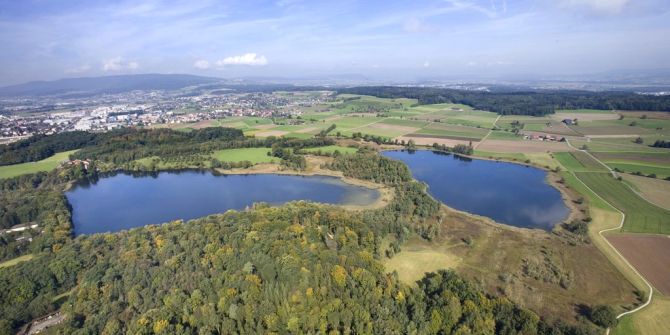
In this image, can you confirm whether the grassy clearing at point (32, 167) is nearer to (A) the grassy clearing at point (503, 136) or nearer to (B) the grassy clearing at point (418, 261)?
(B) the grassy clearing at point (418, 261)

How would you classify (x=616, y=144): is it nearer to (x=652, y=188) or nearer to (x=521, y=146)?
(x=521, y=146)

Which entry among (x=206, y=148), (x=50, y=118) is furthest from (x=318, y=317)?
(x=50, y=118)

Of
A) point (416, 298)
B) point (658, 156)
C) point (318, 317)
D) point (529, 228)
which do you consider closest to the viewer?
point (318, 317)

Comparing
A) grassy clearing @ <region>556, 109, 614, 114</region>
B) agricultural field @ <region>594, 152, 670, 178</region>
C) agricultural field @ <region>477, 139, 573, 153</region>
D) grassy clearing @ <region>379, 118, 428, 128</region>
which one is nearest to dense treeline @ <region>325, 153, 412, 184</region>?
agricultural field @ <region>477, 139, 573, 153</region>

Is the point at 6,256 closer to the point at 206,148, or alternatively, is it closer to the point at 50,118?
the point at 206,148

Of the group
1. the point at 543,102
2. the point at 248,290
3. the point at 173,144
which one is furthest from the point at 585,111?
the point at 248,290

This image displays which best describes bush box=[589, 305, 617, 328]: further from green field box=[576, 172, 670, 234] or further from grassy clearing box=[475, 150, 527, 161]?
grassy clearing box=[475, 150, 527, 161]
